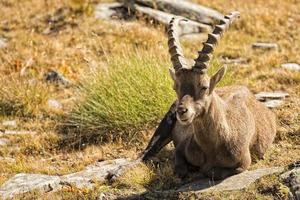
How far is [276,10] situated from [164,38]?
4697 millimetres

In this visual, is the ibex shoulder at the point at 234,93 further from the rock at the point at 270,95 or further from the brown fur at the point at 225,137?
the rock at the point at 270,95

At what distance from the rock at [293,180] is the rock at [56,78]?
6.61m

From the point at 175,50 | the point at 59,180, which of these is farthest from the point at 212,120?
the point at 59,180

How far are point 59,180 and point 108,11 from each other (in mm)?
8973

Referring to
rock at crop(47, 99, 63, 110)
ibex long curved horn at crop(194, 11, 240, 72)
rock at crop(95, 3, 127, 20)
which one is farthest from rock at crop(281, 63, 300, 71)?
ibex long curved horn at crop(194, 11, 240, 72)

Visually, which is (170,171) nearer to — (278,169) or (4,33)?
(278,169)

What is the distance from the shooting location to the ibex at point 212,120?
667 centimetres

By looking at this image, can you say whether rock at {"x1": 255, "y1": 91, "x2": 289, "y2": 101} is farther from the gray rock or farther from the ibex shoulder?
the gray rock

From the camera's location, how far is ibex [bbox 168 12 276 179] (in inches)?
263

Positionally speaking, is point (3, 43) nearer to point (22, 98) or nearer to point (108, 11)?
point (108, 11)

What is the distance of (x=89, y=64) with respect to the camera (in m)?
11.4

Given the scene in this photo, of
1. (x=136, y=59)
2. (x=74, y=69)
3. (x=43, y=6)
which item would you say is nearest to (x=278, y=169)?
(x=136, y=59)

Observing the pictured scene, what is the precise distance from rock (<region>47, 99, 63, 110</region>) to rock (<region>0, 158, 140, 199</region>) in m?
3.05

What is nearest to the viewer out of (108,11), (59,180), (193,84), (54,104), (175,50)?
(193,84)
